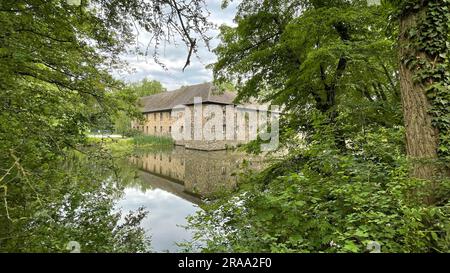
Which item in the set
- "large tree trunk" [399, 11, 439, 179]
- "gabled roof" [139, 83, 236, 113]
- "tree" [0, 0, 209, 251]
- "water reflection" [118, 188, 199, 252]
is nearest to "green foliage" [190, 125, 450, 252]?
"large tree trunk" [399, 11, 439, 179]

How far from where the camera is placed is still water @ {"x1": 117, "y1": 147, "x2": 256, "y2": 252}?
666cm

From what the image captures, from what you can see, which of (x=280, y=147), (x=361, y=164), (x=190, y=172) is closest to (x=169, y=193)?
(x=190, y=172)

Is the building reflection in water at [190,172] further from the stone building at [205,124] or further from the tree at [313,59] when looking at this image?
the stone building at [205,124]

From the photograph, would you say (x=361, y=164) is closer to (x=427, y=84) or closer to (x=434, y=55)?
(x=427, y=84)

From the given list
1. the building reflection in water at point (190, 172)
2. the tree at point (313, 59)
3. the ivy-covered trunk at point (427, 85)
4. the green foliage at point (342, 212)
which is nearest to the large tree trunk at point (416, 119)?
the ivy-covered trunk at point (427, 85)

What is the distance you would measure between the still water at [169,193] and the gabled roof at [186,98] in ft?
33.1

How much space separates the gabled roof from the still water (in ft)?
33.1

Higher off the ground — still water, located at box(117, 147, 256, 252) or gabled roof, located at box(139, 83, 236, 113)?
gabled roof, located at box(139, 83, 236, 113)

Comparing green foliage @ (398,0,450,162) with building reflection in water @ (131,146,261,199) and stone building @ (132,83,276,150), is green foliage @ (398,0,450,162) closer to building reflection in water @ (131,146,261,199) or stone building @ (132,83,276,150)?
building reflection in water @ (131,146,261,199)

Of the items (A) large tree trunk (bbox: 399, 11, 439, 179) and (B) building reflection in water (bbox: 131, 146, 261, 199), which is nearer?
(A) large tree trunk (bbox: 399, 11, 439, 179)

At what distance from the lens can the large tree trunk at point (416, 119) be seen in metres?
2.67

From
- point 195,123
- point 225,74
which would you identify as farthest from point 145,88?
point 225,74

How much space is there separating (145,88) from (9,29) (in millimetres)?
54222

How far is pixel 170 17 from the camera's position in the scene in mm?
2928
